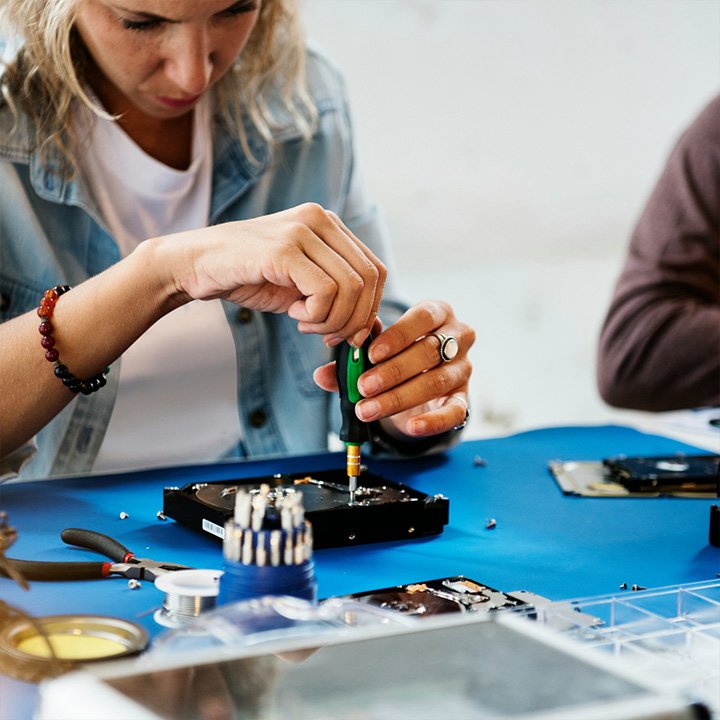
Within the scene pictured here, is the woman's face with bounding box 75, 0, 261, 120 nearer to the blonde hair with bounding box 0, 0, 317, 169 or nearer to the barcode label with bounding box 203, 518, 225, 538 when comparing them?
the blonde hair with bounding box 0, 0, 317, 169

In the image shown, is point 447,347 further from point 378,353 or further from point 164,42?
point 164,42

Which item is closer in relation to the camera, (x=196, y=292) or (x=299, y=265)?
(x=299, y=265)

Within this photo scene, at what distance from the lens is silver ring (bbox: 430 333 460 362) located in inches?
57.1

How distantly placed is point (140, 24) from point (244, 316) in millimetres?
535

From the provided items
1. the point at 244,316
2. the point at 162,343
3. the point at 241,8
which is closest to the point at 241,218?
the point at 244,316

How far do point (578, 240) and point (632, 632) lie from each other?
10.3 ft

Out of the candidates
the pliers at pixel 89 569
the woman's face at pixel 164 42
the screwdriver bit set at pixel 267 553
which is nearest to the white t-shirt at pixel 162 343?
the woman's face at pixel 164 42

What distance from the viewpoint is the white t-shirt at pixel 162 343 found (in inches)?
68.2

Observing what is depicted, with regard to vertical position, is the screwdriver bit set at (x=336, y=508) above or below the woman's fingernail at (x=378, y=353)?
below

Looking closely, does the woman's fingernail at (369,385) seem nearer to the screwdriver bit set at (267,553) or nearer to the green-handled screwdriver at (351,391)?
the green-handled screwdriver at (351,391)

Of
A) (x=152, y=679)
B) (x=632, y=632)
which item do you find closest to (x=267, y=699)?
(x=152, y=679)

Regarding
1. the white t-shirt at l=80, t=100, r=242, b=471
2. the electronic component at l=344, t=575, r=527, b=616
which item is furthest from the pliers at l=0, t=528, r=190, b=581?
the white t-shirt at l=80, t=100, r=242, b=471

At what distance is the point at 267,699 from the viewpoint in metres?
0.60

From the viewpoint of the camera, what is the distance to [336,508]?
1175 mm
